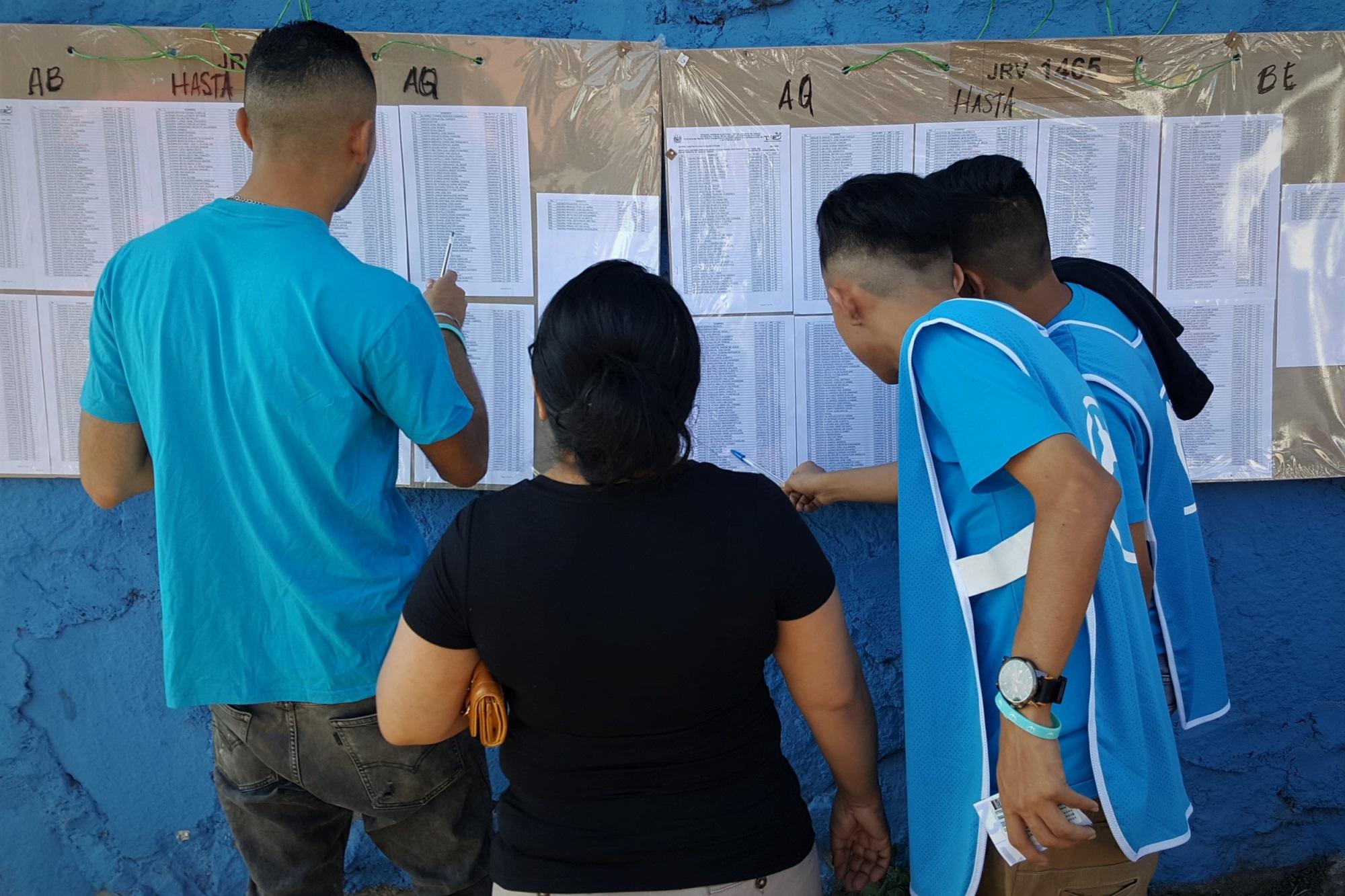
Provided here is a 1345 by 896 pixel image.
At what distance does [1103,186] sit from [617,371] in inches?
76.2

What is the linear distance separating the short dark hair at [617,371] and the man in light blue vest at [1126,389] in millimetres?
714

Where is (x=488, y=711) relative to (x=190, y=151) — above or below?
below

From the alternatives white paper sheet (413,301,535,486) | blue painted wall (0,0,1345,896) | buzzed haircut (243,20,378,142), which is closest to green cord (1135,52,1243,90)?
blue painted wall (0,0,1345,896)

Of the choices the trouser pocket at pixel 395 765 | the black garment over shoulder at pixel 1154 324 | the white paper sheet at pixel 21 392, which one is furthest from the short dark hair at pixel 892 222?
the white paper sheet at pixel 21 392

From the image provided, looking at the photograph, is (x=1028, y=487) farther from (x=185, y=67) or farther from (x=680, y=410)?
(x=185, y=67)

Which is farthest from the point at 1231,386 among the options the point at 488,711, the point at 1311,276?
the point at 488,711

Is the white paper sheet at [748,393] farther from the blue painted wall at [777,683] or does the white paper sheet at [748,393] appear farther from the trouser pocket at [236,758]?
the trouser pocket at [236,758]

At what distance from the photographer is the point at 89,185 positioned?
8.64 ft

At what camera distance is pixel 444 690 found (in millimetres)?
1474

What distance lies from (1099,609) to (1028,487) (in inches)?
9.7

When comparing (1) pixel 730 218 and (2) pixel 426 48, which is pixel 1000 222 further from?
(2) pixel 426 48

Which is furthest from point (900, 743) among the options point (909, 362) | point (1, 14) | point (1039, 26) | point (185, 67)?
point (1, 14)

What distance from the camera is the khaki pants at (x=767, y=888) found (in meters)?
1.43

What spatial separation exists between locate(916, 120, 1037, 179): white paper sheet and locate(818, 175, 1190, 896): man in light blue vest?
1.31m
